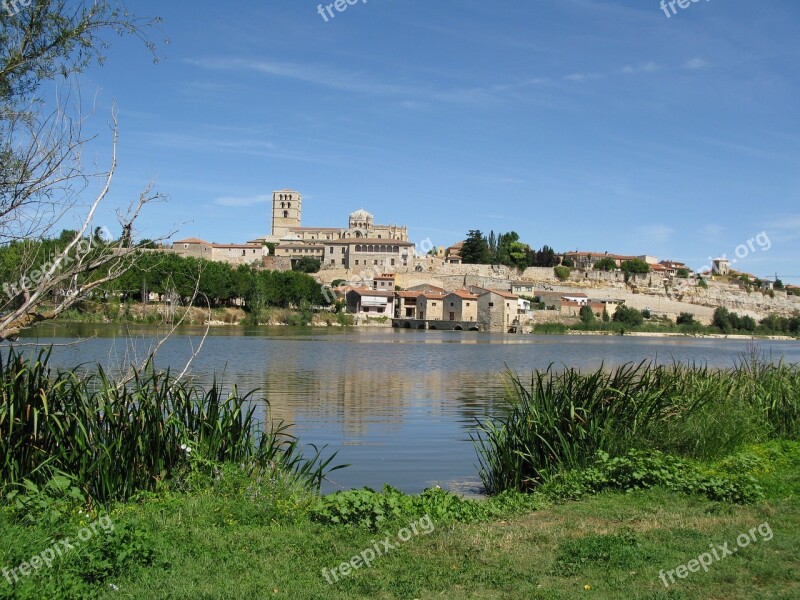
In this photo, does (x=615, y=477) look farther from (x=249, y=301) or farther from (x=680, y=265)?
(x=680, y=265)

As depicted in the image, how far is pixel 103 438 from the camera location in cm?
735

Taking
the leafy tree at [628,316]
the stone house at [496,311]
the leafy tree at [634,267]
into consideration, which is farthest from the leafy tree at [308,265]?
the leafy tree at [634,267]

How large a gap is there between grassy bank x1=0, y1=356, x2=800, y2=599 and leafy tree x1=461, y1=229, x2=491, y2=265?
111 m

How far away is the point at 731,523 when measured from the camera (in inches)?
241

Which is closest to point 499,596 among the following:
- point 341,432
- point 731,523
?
point 731,523

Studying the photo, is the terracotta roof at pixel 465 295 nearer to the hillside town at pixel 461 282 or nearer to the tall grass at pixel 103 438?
the hillside town at pixel 461 282

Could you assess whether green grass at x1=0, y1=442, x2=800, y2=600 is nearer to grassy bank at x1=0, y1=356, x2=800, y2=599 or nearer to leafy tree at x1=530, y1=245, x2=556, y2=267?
grassy bank at x1=0, y1=356, x2=800, y2=599

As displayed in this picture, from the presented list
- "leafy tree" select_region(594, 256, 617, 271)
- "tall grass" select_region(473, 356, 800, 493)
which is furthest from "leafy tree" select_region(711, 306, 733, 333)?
"tall grass" select_region(473, 356, 800, 493)

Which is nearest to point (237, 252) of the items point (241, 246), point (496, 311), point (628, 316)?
point (241, 246)

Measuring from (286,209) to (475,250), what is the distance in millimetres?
44212

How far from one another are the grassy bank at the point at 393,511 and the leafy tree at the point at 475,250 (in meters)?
111

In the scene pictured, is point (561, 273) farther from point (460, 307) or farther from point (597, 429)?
point (597, 429)

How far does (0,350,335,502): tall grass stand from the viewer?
686 centimetres

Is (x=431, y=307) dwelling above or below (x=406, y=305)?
below
